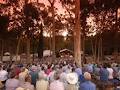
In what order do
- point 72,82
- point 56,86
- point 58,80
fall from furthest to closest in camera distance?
point 72,82 < point 58,80 < point 56,86

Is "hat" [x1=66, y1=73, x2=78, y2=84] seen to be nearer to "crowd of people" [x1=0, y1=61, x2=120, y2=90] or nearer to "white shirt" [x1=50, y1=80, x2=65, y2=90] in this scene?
"crowd of people" [x1=0, y1=61, x2=120, y2=90]

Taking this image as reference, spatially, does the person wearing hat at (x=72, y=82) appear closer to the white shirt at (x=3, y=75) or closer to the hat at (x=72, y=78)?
the hat at (x=72, y=78)

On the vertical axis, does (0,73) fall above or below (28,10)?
below

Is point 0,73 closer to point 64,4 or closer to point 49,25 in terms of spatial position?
point 64,4

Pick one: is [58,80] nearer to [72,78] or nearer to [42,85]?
[42,85]

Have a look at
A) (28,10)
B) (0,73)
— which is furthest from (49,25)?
(0,73)

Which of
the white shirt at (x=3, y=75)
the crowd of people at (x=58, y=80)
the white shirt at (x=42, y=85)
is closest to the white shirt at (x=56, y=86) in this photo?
the crowd of people at (x=58, y=80)

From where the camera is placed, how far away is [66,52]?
107875 millimetres

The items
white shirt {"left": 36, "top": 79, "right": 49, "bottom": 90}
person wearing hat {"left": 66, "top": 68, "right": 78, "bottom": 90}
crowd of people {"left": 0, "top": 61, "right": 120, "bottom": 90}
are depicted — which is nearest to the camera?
crowd of people {"left": 0, "top": 61, "right": 120, "bottom": 90}

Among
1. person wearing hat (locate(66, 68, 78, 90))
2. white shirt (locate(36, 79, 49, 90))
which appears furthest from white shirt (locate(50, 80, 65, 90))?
person wearing hat (locate(66, 68, 78, 90))

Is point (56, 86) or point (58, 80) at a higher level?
point (58, 80)

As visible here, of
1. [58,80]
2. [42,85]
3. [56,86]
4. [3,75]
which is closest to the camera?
[56,86]

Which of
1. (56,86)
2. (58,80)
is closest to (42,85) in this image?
(58,80)

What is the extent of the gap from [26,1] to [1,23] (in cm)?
448
